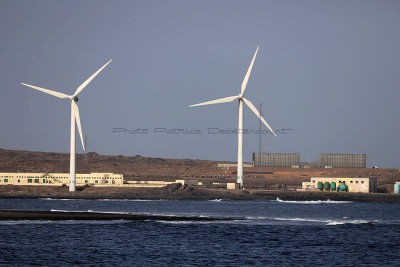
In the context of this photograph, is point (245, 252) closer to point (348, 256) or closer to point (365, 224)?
point (348, 256)

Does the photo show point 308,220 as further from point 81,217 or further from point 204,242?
point 81,217

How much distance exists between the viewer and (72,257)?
3056 inches

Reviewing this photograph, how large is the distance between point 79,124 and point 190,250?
341ft

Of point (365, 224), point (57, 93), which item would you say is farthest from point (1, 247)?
point (57, 93)

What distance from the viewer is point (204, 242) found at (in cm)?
9256

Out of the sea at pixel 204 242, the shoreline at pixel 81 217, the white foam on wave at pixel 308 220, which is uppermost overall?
the shoreline at pixel 81 217

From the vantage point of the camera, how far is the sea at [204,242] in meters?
77.1

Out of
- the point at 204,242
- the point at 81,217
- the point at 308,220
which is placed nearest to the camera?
the point at 204,242

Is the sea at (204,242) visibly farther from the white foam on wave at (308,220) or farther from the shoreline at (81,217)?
the shoreline at (81,217)

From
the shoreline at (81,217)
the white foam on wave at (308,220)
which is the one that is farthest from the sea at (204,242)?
the shoreline at (81,217)

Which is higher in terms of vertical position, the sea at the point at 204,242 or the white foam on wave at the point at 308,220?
the white foam on wave at the point at 308,220

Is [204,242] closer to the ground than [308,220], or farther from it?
closer to the ground

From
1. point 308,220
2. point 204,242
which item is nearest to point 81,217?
point 204,242

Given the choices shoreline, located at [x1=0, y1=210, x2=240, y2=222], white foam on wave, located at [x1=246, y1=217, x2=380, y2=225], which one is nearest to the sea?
white foam on wave, located at [x1=246, y1=217, x2=380, y2=225]
